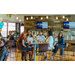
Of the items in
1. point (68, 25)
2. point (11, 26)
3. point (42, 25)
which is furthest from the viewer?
point (11, 26)

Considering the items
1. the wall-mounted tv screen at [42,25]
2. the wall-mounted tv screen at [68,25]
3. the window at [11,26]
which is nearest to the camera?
the wall-mounted tv screen at [68,25]

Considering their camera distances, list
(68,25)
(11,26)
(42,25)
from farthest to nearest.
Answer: (11,26)
(42,25)
(68,25)

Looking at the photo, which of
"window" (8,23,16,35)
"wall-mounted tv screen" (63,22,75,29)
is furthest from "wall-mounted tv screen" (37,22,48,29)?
"window" (8,23,16,35)

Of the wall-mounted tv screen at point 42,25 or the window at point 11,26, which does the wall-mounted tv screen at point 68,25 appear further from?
the window at point 11,26

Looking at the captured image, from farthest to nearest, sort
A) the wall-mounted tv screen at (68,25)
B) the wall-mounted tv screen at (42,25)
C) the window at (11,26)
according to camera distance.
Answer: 1. the window at (11,26)
2. the wall-mounted tv screen at (42,25)
3. the wall-mounted tv screen at (68,25)

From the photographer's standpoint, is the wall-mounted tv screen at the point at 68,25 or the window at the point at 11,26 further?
the window at the point at 11,26

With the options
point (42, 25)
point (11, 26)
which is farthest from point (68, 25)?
point (11, 26)

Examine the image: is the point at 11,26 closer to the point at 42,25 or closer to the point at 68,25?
the point at 42,25

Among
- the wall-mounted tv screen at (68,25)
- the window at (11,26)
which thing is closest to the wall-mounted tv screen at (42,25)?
the wall-mounted tv screen at (68,25)
